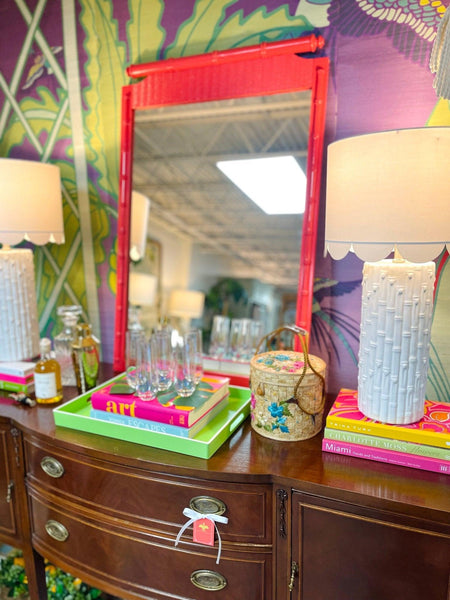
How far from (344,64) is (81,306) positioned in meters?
1.32

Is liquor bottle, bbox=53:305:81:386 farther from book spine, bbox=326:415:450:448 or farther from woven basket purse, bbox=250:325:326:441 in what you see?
book spine, bbox=326:415:450:448

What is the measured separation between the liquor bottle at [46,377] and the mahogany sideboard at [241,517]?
0.22 ft

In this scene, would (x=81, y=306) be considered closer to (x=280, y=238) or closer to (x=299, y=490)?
(x=280, y=238)

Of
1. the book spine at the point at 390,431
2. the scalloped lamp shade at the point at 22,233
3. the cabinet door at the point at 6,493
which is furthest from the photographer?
the scalloped lamp shade at the point at 22,233

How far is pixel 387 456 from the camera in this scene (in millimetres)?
1036

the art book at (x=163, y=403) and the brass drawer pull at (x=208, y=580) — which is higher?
the art book at (x=163, y=403)

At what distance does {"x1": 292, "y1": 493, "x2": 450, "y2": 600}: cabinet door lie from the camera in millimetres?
907

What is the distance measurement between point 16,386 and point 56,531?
1.60ft

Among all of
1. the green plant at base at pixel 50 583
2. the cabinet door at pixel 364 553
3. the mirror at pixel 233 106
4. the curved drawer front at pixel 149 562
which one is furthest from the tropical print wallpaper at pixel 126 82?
the green plant at base at pixel 50 583

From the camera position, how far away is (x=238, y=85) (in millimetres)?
1413

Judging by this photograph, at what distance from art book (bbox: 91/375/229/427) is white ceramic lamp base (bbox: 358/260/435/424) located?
16.9 inches

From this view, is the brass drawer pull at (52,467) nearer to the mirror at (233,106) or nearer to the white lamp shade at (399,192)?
the mirror at (233,106)

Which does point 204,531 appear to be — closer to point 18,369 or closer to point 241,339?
point 241,339

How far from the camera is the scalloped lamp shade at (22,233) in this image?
4.69ft
